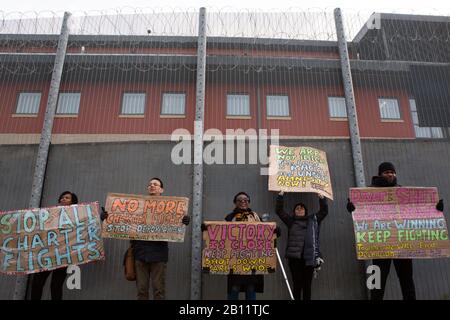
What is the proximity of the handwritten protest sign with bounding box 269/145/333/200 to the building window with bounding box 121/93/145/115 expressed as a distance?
237cm

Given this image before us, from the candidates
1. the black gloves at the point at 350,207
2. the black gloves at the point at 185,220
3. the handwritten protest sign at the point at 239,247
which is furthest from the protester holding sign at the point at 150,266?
the black gloves at the point at 350,207

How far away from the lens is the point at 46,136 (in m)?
5.80

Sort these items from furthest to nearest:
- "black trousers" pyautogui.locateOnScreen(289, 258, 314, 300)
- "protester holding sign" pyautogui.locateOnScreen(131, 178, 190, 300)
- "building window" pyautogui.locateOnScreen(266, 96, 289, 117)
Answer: "building window" pyautogui.locateOnScreen(266, 96, 289, 117), "black trousers" pyautogui.locateOnScreen(289, 258, 314, 300), "protester holding sign" pyautogui.locateOnScreen(131, 178, 190, 300)

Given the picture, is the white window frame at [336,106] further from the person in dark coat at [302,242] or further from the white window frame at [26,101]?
the white window frame at [26,101]

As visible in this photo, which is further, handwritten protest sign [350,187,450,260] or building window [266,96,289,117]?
building window [266,96,289,117]

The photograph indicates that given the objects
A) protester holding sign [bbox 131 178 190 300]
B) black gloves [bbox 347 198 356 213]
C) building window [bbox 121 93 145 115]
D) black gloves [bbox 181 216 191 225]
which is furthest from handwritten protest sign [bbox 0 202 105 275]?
black gloves [bbox 347 198 356 213]

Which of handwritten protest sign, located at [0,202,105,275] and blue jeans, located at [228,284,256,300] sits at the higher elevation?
handwritten protest sign, located at [0,202,105,275]

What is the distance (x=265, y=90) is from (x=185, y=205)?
8.44 feet

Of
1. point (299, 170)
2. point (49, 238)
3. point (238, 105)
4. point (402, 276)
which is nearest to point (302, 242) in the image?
point (299, 170)

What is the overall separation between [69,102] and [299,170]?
392 cm

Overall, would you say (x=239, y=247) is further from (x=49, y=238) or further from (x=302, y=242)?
(x=49, y=238)

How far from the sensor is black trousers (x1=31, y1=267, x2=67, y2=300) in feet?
16.2

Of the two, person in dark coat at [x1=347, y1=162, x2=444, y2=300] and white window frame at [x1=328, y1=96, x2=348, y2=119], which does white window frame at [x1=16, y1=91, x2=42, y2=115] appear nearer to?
white window frame at [x1=328, y1=96, x2=348, y2=119]

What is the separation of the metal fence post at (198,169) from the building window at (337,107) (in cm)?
209
